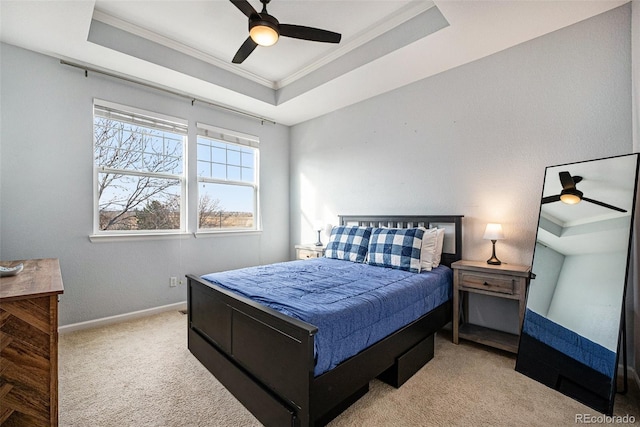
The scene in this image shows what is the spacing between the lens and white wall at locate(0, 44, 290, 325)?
8.83 feet

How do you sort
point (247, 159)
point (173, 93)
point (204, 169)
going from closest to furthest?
point (173, 93)
point (204, 169)
point (247, 159)

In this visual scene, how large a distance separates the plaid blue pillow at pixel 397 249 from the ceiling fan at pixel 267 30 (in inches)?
74.0

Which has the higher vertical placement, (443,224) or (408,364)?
(443,224)

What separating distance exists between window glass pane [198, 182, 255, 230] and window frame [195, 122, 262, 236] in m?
0.04

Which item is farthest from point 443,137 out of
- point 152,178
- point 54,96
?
point 54,96

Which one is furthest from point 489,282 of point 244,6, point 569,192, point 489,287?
point 244,6

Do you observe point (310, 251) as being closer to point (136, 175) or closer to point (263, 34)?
point (136, 175)

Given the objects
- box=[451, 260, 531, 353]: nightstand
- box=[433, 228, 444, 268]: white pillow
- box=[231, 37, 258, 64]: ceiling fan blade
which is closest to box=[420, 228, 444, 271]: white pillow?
box=[433, 228, 444, 268]: white pillow

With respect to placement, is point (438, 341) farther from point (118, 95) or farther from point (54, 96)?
point (54, 96)

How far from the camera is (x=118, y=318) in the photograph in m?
3.22

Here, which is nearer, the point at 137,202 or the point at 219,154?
the point at 137,202

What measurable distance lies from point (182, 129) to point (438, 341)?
3.88 metres

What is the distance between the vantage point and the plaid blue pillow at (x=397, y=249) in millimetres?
2789

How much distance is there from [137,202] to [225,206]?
1127mm
